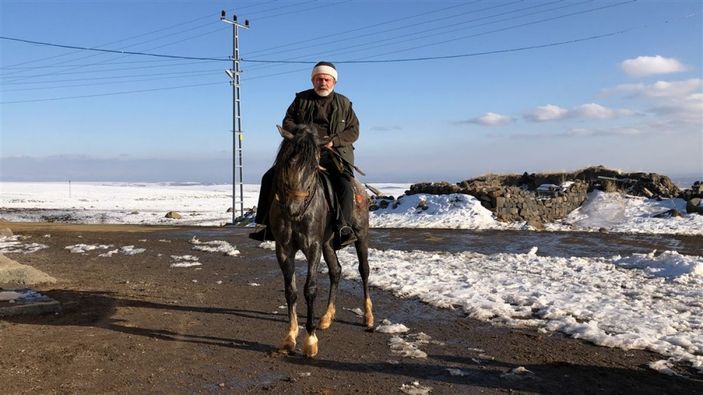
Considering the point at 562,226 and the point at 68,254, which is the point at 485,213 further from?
the point at 68,254

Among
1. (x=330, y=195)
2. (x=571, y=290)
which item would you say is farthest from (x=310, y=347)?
(x=571, y=290)

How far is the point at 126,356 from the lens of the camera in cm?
547

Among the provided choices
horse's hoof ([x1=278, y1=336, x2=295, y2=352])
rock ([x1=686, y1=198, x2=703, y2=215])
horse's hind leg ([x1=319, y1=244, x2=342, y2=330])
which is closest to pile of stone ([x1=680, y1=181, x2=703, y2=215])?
rock ([x1=686, y1=198, x2=703, y2=215])

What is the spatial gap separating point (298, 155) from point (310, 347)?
2165 millimetres

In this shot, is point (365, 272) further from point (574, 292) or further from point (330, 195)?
point (574, 292)

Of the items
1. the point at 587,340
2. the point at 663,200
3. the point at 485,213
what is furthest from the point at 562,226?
the point at 587,340

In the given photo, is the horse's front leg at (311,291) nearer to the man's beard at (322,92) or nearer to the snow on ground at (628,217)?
the man's beard at (322,92)

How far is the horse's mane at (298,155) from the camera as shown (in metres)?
5.16

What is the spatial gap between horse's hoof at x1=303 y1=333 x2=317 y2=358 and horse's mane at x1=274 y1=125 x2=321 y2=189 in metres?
1.83

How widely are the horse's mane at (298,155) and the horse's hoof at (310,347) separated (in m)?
1.83

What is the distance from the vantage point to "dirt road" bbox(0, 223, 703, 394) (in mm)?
4684

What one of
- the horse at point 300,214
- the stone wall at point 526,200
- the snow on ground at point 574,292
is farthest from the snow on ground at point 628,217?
the horse at point 300,214

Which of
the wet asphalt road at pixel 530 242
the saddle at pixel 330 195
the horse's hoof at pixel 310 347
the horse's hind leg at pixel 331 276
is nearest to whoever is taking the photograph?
the horse's hoof at pixel 310 347

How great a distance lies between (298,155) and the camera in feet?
17.0
